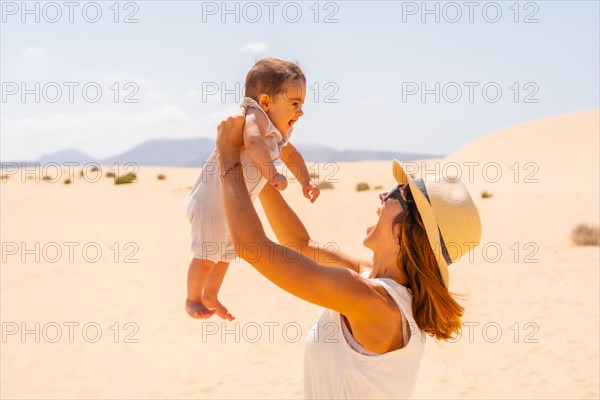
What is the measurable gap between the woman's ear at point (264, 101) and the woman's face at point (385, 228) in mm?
708

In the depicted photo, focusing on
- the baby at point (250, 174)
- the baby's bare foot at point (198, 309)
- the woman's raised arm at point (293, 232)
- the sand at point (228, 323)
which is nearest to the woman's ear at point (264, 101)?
the baby at point (250, 174)

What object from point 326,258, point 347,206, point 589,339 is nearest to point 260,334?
point 589,339

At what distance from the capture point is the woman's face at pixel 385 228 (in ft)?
8.38

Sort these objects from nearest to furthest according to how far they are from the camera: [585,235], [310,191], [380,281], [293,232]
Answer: [380,281] < [293,232] < [310,191] < [585,235]

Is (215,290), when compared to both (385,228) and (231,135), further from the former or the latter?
(385,228)

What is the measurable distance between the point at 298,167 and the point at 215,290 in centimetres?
71

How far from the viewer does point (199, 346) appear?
384 inches

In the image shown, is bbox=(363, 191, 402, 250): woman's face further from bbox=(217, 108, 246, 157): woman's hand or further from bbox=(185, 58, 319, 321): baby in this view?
bbox=(217, 108, 246, 157): woman's hand

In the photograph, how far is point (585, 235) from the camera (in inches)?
621

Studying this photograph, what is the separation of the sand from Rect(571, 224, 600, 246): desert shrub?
30 cm

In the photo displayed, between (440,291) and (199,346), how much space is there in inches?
306

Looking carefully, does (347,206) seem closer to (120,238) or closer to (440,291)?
(120,238)

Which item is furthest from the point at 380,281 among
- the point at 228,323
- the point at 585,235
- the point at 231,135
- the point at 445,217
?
the point at 585,235

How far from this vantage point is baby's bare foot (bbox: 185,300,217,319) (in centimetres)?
303
